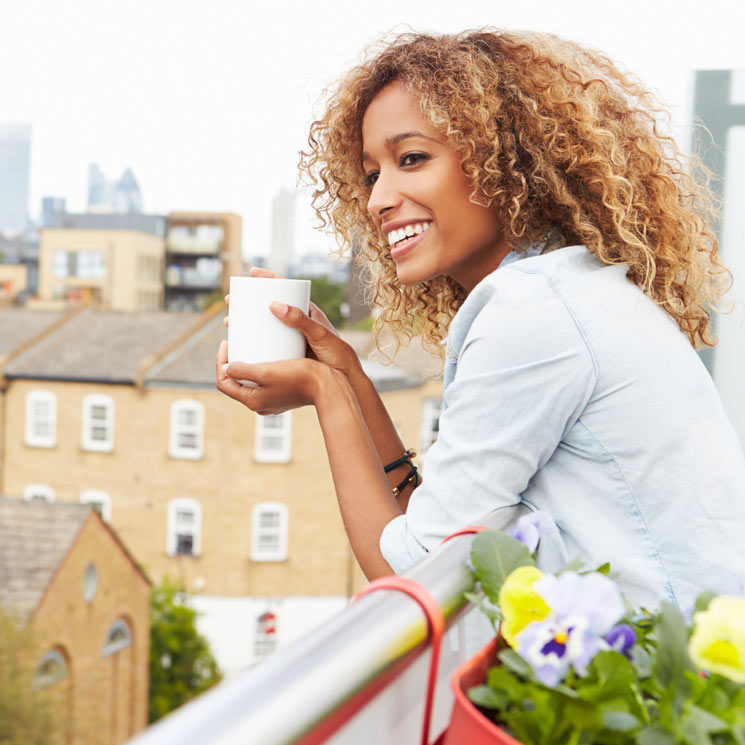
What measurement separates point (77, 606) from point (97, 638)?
1.42 meters

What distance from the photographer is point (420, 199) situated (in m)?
1.18

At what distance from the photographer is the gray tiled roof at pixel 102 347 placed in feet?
81.6

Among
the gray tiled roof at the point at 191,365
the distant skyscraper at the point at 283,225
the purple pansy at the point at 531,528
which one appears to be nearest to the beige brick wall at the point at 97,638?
the gray tiled roof at the point at 191,365

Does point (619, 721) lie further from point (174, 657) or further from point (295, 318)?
point (174, 657)

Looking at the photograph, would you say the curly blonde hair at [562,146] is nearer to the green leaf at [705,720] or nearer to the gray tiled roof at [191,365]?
the green leaf at [705,720]

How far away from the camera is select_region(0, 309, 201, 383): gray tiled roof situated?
81.6 ft

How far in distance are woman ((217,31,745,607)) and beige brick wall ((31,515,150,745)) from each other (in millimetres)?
17484

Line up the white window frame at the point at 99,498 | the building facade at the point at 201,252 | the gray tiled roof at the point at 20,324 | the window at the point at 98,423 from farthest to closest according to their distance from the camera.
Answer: the building facade at the point at 201,252
the gray tiled roof at the point at 20,324
the white window frame at the point at 99,498
the window at the point at 98,423

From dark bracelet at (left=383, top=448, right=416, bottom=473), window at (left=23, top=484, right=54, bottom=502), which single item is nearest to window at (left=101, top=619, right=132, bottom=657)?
window at (left=23, top=484, right=54, bottom=502)

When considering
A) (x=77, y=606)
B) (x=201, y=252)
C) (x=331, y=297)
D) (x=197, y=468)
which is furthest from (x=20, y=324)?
(x=201, y=252)

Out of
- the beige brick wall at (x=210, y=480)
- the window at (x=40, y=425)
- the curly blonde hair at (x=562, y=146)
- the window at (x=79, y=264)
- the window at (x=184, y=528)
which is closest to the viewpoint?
the curly blonde hair at (x=562, y=146)

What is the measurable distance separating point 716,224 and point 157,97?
84603 millimetres

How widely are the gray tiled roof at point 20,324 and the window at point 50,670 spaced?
10282mm

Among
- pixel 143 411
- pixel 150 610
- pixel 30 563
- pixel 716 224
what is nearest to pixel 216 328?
pixel 143 411
